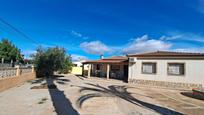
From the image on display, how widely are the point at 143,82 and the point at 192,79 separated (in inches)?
196

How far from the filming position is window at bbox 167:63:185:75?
59.8 feet

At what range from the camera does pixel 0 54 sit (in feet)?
142

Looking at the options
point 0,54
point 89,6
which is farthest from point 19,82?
point 0,54

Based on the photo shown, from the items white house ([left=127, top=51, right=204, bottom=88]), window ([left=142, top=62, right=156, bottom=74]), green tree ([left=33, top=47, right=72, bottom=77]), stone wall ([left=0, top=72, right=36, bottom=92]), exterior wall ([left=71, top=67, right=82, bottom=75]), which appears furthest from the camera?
exterior wall ([left=71, top=67, right=82, bottom=75])

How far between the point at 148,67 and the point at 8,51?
1541 inches

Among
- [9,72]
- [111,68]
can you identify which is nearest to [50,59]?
[111,68]

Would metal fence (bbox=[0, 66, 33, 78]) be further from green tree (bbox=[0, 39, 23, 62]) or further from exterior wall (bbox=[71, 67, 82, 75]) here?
green tree (bbox=[0, 39, 23, 62])

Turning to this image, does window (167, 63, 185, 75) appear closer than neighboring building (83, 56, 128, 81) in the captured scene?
Yes

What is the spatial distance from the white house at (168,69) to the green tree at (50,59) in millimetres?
9477

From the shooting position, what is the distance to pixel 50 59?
23953mm

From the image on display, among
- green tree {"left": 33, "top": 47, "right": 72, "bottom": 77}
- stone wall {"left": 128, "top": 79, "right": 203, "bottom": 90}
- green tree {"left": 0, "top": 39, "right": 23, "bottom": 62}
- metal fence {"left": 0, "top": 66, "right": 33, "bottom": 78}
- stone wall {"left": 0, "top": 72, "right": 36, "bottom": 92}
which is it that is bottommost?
stone wall {"left": 128, "top": 79, "right": 203, "bottom": 90}

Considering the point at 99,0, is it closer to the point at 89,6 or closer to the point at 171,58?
the point at 89,6

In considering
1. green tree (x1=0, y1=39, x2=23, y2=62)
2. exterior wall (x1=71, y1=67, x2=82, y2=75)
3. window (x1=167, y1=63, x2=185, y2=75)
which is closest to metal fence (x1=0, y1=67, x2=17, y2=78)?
window (x1=167, y1=63, x2=185, y2=75)

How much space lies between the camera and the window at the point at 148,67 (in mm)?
19505
